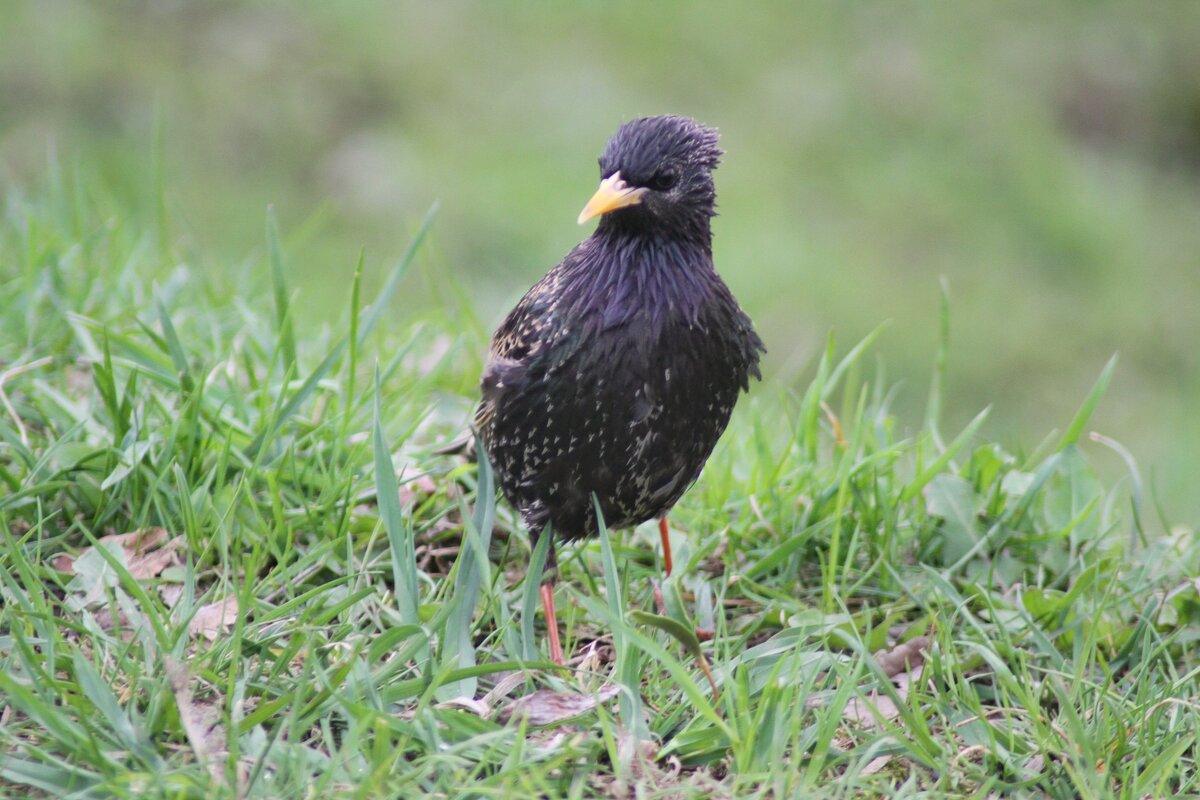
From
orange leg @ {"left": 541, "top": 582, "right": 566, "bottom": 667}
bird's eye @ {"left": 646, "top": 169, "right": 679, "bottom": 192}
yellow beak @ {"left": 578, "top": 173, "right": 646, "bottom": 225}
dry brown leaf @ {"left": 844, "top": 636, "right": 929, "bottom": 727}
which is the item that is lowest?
dry brown leaf @ {"left": 844, "top": 636, "right": 929, "bottom": 727}

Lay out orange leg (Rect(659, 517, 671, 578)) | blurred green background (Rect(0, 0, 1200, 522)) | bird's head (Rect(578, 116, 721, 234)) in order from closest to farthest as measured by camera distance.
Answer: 1. bird's head (Rect(578, 116, 721, 234))
2. orange leg (Rect(659, 517, 671, 578))
3. blurred green background (Rect(0, 0, 1200, 522))

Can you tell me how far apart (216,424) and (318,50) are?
522 centimetres

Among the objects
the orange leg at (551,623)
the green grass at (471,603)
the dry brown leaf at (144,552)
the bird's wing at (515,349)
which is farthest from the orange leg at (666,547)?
the dry brown leaf at (144,552)

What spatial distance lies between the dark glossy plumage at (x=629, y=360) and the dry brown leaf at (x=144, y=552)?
34.5 inches

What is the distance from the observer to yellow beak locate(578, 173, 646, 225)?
2.87 metres

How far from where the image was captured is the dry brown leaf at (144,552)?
307 cm

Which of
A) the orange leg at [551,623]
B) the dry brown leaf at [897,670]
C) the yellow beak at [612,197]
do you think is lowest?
the dry brown leaf at [897,670]

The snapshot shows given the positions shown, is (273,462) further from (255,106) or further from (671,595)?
(255,106)

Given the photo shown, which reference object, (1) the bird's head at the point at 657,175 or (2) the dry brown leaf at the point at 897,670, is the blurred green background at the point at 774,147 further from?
(2) the dry brown leaf at the point at 897,670

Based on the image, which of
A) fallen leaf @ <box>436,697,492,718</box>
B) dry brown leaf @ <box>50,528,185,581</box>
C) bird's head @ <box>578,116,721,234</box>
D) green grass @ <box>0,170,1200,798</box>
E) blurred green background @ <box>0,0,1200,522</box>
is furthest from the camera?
blurred green background @ <box>0,0,1200,522</box>

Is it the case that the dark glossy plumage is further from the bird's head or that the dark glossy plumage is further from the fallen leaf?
the fallen leaf

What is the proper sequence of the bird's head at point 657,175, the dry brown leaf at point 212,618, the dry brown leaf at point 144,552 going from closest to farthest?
the dry brown leaf at point 212,618
the bird's head at point 657,175
the dry brown leaf at point 144,552

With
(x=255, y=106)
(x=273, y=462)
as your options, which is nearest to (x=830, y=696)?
(x=273, y=462)

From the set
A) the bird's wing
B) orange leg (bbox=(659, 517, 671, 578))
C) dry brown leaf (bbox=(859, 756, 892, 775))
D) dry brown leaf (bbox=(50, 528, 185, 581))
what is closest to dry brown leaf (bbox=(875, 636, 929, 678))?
dry brown leaf (bbox=(859, 756, 892, 775))
